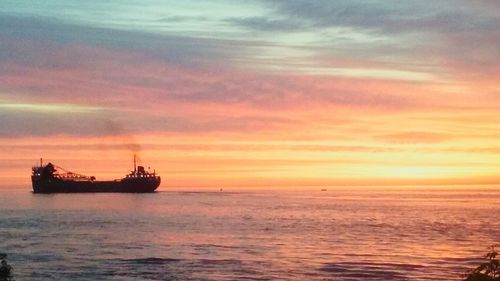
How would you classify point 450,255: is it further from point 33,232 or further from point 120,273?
point 33,232

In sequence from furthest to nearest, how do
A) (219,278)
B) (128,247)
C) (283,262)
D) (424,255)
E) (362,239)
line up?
(362,239) < (128,247) < (424,255) < (283,262) < (219,278)

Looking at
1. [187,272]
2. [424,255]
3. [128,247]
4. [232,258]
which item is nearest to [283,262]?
[232,258]

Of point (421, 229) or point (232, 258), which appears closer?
point (232, 258)

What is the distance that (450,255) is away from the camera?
62219 mm

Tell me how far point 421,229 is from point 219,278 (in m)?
48.8

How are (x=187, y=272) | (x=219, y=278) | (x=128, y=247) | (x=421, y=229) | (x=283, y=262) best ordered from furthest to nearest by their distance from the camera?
(x=421, y=229) < (x=128, y=247) < (x=283, y=262) < (x=187, y=272) < (x=219, y=278)

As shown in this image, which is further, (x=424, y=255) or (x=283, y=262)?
(x=424, y=255)

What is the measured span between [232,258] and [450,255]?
60.7 ft

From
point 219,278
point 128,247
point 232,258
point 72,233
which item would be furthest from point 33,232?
point 219,278

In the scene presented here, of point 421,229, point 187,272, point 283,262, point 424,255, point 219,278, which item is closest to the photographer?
point 219,278

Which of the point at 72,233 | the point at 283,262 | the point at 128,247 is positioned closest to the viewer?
the point at 283,262

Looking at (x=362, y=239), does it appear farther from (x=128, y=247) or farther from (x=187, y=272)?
(x=187, y=272)

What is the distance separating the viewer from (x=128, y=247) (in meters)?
68.3

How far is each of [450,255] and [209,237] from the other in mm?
26591
